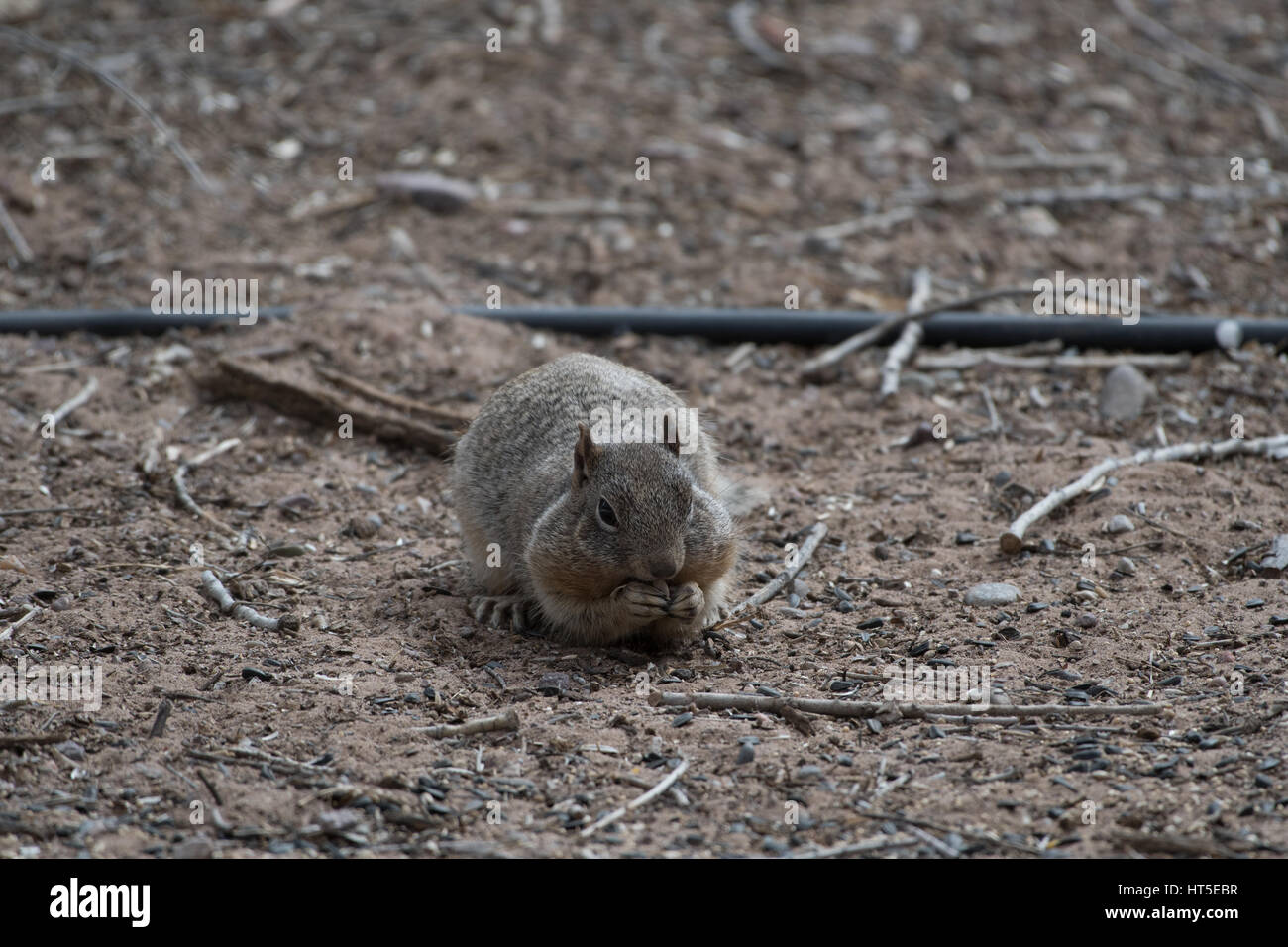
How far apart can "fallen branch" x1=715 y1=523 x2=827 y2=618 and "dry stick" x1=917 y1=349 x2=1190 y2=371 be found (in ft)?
7.50

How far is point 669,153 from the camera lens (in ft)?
37.3

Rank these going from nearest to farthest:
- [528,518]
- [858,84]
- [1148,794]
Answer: [1148,794] → [528,518] → [858,84]

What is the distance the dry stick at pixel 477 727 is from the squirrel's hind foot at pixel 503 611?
1.22 m

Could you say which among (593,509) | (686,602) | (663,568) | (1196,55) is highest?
(1196,55)

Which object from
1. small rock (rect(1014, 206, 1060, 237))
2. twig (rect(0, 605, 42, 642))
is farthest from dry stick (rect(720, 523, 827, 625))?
small rock (rect(1014, 206, 1060, 237))

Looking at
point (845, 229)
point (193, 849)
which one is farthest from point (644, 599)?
point (845, 229)

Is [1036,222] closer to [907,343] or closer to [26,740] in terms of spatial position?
[907,343]

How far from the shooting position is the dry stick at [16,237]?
971cm

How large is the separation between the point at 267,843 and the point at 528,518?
234 centimetres

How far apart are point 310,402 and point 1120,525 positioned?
4636mm

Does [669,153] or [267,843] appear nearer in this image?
[267,843]

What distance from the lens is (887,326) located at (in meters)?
8.92
